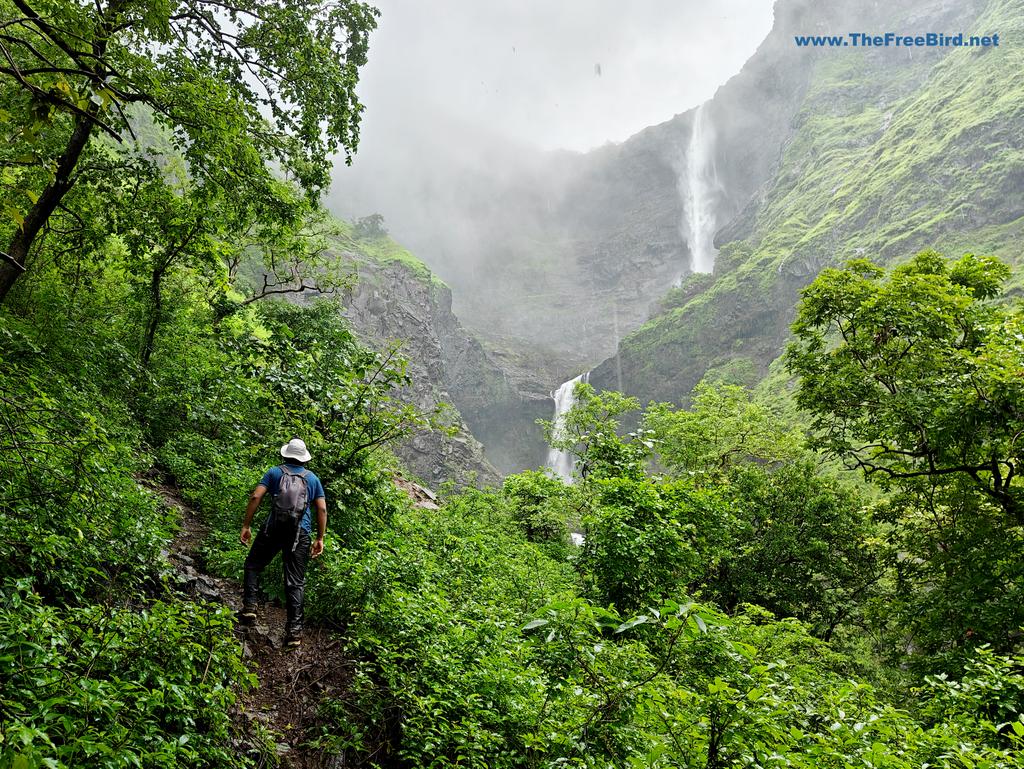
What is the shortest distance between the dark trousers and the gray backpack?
0.33 feet

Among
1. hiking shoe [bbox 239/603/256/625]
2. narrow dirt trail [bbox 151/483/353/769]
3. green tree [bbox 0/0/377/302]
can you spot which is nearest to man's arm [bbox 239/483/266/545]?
narrow dirt trail [bbox 151/483/353/769]

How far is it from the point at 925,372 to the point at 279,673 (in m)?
11.8

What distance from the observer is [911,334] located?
10445mm

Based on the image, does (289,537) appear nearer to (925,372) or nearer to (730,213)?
(925,372)

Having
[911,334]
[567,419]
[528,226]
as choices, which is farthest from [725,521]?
[528,226]

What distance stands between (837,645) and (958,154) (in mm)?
93401

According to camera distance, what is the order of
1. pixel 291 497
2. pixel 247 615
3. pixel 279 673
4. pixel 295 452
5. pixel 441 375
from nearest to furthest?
pixel 279 673 → pixel 247 615 → pixel 291 497 → pixel 295 452 → pixel 441 375

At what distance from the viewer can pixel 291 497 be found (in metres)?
5.63

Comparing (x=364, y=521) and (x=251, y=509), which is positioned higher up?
(x=364, y=521)

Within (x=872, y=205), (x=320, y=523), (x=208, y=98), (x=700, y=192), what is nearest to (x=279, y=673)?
(x=320, y=523)

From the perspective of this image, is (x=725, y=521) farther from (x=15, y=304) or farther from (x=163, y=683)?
(x=15, y=304)

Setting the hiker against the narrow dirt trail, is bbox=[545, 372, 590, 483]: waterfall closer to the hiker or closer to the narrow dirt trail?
the hiker

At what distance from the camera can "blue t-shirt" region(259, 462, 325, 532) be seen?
576 cm

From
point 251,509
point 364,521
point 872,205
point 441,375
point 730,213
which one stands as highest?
point 730,213
